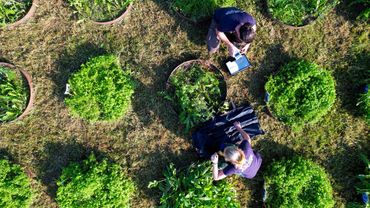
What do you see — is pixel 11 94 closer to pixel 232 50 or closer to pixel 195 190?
pixel 195 190

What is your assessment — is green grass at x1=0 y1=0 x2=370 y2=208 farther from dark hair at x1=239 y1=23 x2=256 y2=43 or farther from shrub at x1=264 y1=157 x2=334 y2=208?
dark hair at x1=239 y1=23 x2=256 y2=43

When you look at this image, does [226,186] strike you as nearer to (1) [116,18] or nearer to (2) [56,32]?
(1) [116,18]

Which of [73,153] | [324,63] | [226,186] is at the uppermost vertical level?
[324,63]

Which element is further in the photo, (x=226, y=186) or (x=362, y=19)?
(x=362, y=19)

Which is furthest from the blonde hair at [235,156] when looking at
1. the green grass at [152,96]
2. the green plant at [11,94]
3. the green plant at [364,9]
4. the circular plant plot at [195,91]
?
the green plant at [11,94]

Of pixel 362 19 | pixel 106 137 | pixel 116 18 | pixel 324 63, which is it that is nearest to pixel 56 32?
pixel 116 18

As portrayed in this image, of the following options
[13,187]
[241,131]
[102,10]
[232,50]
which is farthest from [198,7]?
[13,187]
